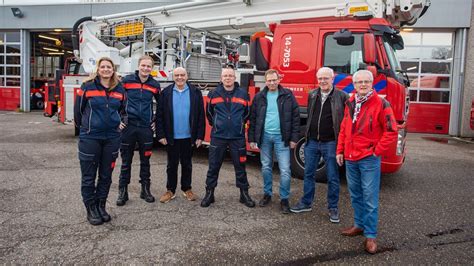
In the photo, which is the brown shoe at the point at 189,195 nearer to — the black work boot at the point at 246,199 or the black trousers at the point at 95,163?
the black work boot at the point at 246,199

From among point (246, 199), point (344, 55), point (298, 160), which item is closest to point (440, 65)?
point (344, 55)

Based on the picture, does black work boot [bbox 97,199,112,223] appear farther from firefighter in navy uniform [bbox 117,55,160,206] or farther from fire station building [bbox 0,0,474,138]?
fire station building [bbox 0,0,474,138]

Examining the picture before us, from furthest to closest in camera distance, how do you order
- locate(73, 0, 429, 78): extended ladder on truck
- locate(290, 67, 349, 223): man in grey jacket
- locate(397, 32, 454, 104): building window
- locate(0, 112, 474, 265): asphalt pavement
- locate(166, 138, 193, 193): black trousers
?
locate(397, 32, 454, 104): building window → locate(73, 0, 429, 78): extended ladder on truck → locate(166, 138, 193, 193): black trousers → locate(290, 67, 349, 223): man in grey jacket → locate(0, 112, 474, 265): asphalt pavement

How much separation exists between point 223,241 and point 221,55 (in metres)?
5.79

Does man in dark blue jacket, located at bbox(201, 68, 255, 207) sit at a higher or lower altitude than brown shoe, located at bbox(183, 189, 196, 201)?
higher

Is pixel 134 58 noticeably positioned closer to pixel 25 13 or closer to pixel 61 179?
pixel 61 179

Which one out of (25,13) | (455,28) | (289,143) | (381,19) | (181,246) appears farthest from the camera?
(25,13)

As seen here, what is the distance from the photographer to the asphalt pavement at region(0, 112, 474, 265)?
11.7 ft

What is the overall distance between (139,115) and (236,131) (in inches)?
47.4

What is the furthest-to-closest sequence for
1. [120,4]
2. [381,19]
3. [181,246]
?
1. [120,4]
2. [381,19]
3. [181,246]

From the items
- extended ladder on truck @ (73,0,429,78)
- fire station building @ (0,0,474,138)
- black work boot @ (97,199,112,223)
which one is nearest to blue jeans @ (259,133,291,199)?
black work boot @ (97,199,112,223)

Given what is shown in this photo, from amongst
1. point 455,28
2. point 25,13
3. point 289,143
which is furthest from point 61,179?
point 25,13

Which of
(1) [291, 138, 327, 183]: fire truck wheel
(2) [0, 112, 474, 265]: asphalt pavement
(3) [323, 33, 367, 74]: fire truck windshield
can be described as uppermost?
(3) [323, 33, 367, 74]: fire truck windshield

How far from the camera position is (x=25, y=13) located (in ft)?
62.3
